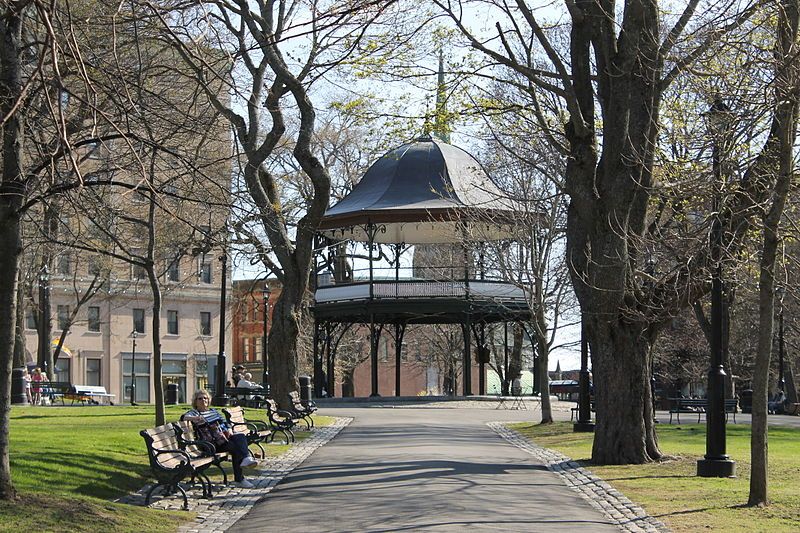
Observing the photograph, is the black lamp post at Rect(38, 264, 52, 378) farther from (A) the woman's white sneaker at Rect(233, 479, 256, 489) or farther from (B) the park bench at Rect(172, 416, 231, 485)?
(A) the woman's white sneaker at Rect(233, 479, 256, 489)

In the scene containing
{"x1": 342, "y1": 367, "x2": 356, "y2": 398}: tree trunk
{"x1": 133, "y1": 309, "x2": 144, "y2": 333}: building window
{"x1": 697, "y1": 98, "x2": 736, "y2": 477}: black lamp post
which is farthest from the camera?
{"x1": 133, "y1": 309, "x2": 144, "y2": 333}: building window

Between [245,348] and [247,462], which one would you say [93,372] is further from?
[247,462]

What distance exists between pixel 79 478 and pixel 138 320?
65.5 metres

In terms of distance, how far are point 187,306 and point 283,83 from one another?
189ft

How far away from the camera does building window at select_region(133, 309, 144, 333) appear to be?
256ft

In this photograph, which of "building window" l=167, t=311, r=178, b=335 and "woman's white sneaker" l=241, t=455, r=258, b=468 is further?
"building window" l=167, t=311, r=178, b=335

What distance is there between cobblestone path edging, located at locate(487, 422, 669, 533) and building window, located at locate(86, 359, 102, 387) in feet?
185

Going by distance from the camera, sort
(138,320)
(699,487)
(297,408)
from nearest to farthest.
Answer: (699,487)
(297,408)
(138,320)

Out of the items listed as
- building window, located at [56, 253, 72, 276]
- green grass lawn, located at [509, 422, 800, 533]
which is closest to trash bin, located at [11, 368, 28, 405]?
building window, located at [56, 253, 72, 276]

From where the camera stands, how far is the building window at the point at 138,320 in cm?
7812

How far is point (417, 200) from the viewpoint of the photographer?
143 ft

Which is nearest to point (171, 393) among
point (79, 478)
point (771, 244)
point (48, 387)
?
point (48, 387)

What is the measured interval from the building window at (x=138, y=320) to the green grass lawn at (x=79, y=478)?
54.9 meters

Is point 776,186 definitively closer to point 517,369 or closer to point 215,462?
point 215,462
